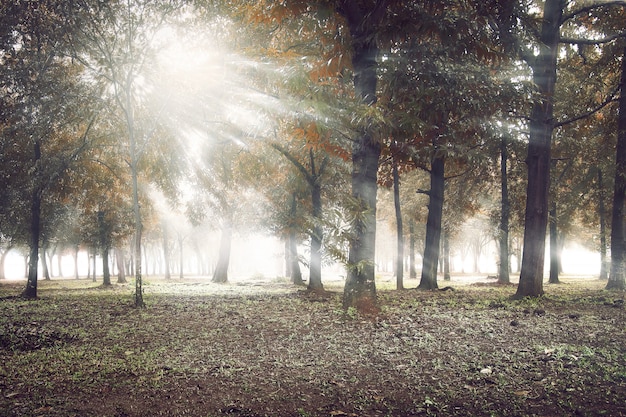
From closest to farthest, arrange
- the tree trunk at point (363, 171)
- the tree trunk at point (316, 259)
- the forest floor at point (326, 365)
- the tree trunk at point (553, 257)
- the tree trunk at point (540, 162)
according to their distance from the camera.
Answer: the forest floor at point (326, 365)
the tree trunk at point (363, 171)
the tree trunk at point (540, 162)
the tree trunk at point (316, 259)
the tree trunk at point (553, 257)

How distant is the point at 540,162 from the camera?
1056 cm

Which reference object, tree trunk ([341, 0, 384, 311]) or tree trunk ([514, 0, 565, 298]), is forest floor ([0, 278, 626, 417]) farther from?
tree trunk ([514, 0, 565, 298])

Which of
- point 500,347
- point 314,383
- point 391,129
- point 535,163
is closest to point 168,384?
point 314,383

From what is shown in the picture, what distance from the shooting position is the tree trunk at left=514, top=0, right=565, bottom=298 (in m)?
10.3

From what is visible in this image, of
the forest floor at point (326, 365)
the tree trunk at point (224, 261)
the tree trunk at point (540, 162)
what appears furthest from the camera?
the tree trunk at point (224, 261)

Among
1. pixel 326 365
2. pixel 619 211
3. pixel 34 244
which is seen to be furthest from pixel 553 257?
pixel 34 244

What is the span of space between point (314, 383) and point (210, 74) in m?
10.5

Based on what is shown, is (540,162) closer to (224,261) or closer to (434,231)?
(434,231)

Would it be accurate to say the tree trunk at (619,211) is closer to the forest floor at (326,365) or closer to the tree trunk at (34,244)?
the forest floor at (326,365)

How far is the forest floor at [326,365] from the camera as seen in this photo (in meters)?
3.82

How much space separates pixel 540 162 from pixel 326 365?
363 inches

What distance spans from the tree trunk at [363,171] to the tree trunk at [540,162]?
5.26 meters

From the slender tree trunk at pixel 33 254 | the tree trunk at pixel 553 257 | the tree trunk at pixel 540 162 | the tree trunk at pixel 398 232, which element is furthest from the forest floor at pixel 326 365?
the tree trunk at pixel 553 257

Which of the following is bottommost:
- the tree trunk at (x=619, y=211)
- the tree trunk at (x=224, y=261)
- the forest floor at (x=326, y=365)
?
the tree trunk at (x=224, y=261)
